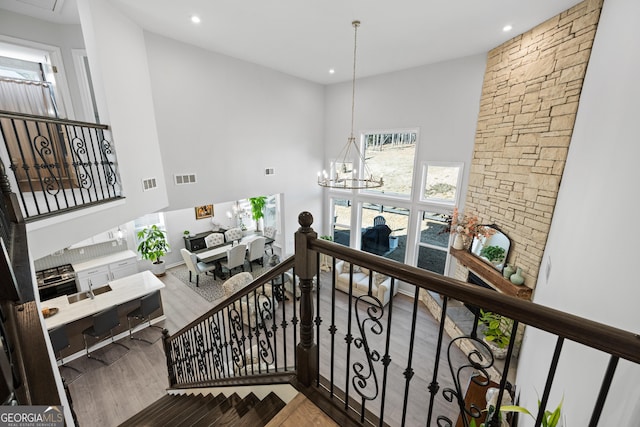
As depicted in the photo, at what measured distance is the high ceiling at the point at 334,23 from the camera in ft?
11.1

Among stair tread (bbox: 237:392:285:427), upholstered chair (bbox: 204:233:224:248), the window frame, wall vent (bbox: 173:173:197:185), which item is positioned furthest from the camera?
upholstered chair (bbox: 204:233:224:248)

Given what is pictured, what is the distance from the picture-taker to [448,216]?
5.75 metres

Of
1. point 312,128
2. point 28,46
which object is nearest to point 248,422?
point 28,46

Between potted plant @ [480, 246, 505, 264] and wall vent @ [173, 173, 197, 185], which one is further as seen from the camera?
wall vent @ [173, 173, 197, 185]

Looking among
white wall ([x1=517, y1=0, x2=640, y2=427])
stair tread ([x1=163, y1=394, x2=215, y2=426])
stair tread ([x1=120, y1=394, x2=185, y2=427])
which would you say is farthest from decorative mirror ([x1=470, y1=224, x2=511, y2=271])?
stair tread ([x1=120, y1=394, x2=185, y2=427])

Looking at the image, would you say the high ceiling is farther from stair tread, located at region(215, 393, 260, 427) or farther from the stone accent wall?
stair tread, located at region(215, 393, 260, 427)

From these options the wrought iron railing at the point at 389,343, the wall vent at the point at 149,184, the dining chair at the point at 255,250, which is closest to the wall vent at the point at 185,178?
the wall vent at the point at 149,184

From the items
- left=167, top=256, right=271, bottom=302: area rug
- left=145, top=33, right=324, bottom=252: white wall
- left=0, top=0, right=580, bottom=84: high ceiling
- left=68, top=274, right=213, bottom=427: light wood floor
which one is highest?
left=0, top=0, right=580, bottom=84: high ceiling

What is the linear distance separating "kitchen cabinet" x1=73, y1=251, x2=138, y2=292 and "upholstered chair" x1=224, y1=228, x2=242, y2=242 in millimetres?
2740

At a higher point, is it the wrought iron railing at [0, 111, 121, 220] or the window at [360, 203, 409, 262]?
the wrought iron railing at [0, 111, 121, 220]

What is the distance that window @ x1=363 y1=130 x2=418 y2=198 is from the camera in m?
6.29

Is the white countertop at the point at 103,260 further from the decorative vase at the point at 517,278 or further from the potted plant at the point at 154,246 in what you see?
the decorative vase at the point at 517,278

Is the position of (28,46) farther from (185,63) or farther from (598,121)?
(598,121)

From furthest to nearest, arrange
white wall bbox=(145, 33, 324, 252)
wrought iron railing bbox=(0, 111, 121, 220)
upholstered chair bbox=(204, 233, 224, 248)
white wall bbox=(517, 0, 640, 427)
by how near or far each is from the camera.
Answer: upholstered chair bbox=(204, 233, 224, 248) < white wall bbox=(145, 33, 324, 252) < wrought iron railing bbox=(0, 111, 121, 220) < white wall bbox=(517, 0, 640, 427)
